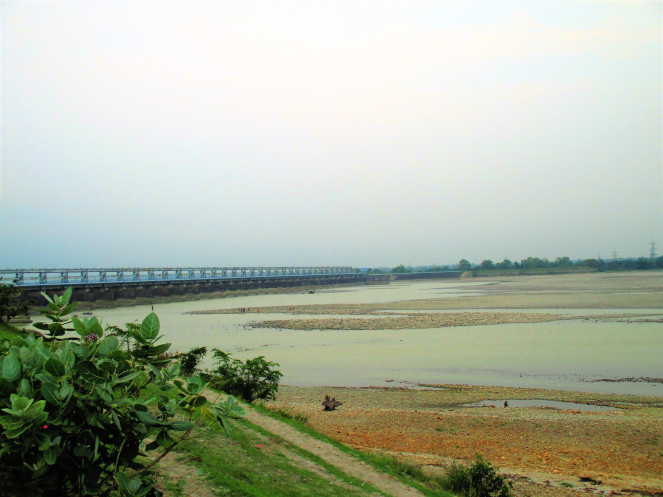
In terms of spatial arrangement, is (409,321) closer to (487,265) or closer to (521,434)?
(521,434)

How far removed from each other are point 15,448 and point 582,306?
172 ft

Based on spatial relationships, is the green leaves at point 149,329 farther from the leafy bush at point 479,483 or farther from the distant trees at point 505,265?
the distant trees at point 505,265

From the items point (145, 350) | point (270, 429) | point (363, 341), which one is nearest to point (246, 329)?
point (363, 341)

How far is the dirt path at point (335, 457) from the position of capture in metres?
7.90

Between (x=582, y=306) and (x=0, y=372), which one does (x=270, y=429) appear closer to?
(x=0, y=372)

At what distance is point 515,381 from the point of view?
63.8ft

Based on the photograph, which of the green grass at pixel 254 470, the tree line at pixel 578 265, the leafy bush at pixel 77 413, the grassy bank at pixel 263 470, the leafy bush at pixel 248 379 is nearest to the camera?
the leafy bush at pixel 77 413

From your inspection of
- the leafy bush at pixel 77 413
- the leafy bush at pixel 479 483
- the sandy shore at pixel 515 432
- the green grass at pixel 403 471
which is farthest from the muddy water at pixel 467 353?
the leafy bush at pixel 77 413

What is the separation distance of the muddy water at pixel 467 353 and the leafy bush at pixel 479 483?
36.3ft

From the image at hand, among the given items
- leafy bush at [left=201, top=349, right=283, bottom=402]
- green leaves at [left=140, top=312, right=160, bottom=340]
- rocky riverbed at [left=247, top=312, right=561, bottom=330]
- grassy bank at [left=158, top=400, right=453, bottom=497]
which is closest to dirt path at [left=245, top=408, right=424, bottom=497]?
grassy bank at [left=158, top=400, right=453, bottom=497]

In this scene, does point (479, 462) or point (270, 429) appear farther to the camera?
point (270, 429)

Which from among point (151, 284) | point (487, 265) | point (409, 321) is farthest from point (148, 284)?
Result: point (487, 265)

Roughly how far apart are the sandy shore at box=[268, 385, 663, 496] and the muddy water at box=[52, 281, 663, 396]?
8.73 feet

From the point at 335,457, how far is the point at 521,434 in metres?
5.32
